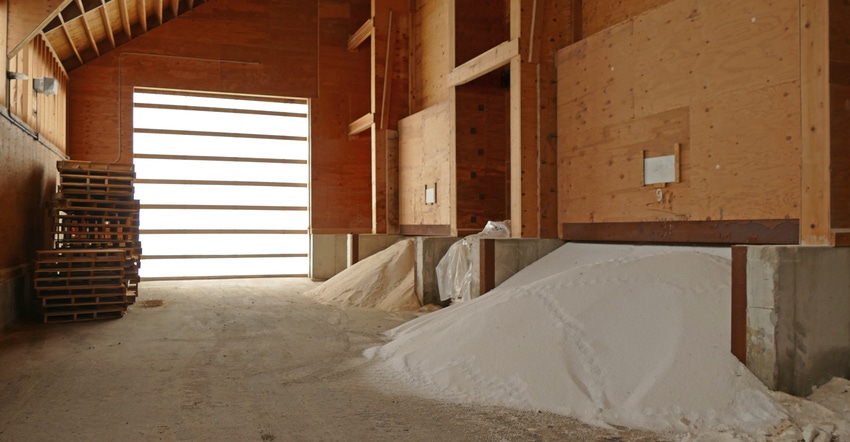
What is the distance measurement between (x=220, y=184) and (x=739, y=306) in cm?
1573

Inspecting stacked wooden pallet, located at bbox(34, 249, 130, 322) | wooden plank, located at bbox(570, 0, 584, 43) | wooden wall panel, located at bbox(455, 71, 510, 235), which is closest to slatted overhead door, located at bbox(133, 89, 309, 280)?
stacked wooden pallet, located at bbox(34, 249, 130, 322)

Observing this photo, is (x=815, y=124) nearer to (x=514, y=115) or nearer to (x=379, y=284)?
(x=514, y=115)

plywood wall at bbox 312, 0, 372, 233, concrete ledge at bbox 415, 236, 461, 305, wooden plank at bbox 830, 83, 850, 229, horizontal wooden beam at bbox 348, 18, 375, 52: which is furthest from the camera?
plywood wall at bbox 312, 0, 372, 233

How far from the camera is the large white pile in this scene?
496cm

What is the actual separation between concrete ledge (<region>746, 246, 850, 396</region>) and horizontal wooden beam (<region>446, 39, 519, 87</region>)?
601 centimetres

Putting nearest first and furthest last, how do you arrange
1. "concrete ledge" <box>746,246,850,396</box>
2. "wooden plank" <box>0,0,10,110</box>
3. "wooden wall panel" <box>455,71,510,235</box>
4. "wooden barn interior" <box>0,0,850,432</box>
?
1. "concrete ledge" <box>746,246,850,396</box>
2. "wooden barn interior" <box>0,0,850,432</box>
3. "wooden plank" <box>0,0,10,110</box>
4. "wooden wall panel" <box>455,71,510,235</box>

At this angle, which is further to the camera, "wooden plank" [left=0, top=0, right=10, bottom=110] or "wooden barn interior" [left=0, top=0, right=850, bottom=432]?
"wooden plank" [left=0, top=0, right=10, bottom=110]

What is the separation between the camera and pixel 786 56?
630 centimetres

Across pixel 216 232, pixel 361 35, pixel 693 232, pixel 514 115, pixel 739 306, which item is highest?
pixel 361 35

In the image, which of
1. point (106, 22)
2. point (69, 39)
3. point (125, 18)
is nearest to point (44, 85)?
point (69, 39)

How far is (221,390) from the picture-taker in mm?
5973

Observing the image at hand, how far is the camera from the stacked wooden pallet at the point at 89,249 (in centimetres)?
1060

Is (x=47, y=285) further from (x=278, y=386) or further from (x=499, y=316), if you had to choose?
(x=499, y=316)

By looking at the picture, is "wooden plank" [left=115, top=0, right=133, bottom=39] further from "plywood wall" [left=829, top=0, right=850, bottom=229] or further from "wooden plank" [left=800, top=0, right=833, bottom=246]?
"plywood wall" [left=829, top=0, right=850, bottom=229]
